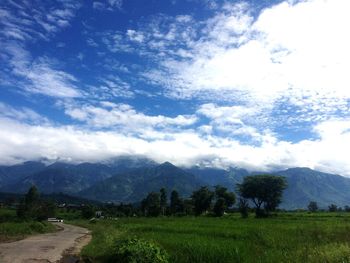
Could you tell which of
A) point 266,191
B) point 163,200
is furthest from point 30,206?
point 266,191

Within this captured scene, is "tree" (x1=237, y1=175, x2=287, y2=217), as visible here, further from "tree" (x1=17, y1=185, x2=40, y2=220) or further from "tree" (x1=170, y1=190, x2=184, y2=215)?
"tree" (x1=17, y1=185, x2=40, y2=220)

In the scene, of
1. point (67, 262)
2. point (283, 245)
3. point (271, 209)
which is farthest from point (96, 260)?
point (271, 209)

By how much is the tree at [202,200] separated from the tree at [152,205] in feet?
53.5

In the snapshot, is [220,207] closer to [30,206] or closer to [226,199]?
[226,199]

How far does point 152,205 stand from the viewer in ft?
455

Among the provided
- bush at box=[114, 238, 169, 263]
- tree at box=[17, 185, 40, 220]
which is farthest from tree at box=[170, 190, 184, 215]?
bush at box=[114, 238, 169, 263]

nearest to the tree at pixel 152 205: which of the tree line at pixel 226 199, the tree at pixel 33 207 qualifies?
the tree line at pixel 226 199

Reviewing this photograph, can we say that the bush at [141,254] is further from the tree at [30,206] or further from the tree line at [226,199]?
the tree at [30,206]

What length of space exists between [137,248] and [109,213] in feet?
553

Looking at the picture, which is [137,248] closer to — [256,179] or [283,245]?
[283,245]

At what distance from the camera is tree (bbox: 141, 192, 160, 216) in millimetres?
134950

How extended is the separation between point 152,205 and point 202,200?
23917mm

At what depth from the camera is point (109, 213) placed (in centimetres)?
18250

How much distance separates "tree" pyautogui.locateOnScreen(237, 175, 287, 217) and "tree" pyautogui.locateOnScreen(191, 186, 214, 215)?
1487cm
